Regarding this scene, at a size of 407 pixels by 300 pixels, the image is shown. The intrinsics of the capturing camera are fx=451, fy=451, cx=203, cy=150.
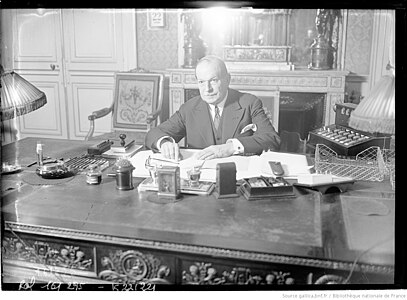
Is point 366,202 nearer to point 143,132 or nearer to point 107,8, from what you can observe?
point 143,132

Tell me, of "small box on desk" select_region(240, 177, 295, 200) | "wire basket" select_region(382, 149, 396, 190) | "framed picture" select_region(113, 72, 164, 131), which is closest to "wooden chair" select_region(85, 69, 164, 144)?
"framed picture" select_region(113, 72, 164, 131)

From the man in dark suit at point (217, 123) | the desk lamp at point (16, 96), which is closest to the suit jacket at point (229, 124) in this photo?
the man in dark suit at point (217, 123)

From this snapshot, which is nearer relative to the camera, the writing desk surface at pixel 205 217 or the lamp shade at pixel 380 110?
the writing desk surface at pixel 205 217

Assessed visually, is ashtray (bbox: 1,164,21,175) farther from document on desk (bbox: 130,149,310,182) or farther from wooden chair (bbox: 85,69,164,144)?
document on desk (bbox: 130,149,310,182)

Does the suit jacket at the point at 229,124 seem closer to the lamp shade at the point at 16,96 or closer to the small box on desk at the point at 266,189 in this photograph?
the small box on desk at the point at 266,189

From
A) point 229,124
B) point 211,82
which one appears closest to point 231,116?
point 229,124

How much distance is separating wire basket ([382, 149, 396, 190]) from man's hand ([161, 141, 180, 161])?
0.74m

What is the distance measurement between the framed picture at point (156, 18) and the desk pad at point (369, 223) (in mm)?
863

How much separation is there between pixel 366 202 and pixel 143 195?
72 centimetres

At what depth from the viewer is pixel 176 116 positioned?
1.69 metres

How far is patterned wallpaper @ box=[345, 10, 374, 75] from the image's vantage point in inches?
59.7

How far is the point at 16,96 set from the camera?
1.61 metres

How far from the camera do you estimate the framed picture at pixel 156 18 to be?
5.08ft

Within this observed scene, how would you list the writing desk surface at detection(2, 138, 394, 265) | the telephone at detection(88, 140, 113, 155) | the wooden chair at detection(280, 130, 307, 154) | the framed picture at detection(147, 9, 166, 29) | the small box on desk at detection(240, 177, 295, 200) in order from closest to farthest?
the writing desk surface at detection(2, 138, 394, 265) < the small box on desk at detection(240, 177, 295, 200) < the framed picture at detection(147, 9, 166, 29) < the wooden chair at detection(280, 130, 307, 154) < the telephone at detection(88, 140, 113, 155)
